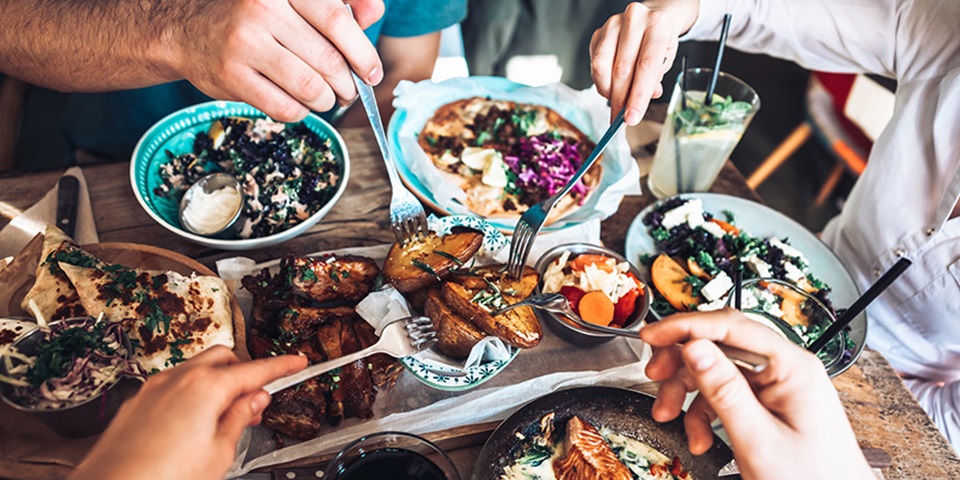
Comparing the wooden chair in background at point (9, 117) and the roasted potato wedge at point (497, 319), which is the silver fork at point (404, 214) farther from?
the wooden chair in background at point (9, 117)

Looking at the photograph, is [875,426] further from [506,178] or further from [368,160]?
[368,160]

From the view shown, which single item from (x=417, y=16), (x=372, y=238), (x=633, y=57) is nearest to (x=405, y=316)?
(x=372, y=238)

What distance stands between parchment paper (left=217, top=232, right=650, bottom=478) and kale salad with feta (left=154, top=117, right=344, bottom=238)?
0.72ft

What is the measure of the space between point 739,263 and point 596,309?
68cm

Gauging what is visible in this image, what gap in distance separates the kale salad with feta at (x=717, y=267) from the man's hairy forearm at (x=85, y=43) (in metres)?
1.74

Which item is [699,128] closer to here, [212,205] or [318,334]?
[318,334]

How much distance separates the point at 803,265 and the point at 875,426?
1.92 ft

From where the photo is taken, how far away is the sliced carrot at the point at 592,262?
71.4 inches

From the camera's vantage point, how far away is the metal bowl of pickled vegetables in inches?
67.3

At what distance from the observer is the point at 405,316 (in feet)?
5.10

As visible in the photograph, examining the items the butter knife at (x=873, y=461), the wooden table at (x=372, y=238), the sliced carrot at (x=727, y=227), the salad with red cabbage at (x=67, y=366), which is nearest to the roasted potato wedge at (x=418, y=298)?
the wooden table at (x=372, y=238)

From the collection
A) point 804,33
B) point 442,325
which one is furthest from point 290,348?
point 804,33

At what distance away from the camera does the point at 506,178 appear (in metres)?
2.33

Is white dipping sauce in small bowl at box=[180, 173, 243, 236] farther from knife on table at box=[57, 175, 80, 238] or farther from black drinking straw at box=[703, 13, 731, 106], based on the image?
black drinking straw at box=[703, 13, 731, 106]
